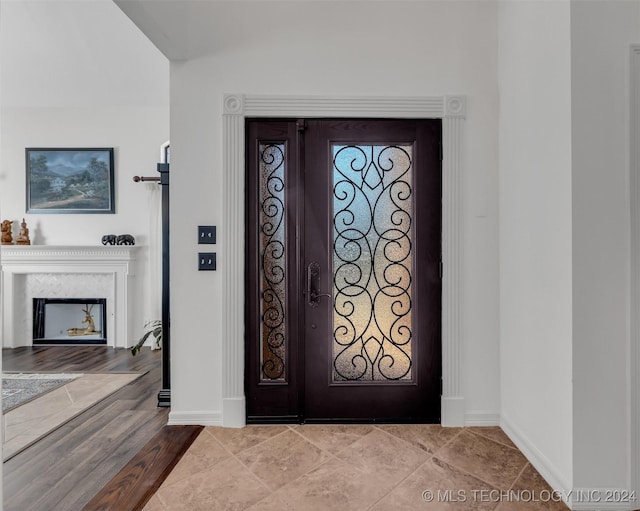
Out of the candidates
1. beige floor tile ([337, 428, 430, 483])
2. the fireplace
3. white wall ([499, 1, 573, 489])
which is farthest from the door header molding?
the fireplace

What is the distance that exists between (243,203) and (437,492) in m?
1.99

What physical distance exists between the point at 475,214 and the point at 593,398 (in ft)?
4.10

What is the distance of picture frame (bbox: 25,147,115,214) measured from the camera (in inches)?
190

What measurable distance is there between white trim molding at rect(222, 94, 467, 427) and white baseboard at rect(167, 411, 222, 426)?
0.10 meters

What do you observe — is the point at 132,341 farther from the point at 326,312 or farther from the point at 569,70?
the point at 569,70

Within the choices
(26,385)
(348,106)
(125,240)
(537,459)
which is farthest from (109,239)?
(537,459)

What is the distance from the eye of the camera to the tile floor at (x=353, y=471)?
5.75 ft

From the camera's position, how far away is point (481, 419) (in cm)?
251

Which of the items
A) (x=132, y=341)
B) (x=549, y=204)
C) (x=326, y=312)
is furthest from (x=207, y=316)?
(x=132, y=341)

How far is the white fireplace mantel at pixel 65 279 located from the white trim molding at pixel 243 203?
2.84 meters

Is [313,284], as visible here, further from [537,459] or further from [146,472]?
[537,459]

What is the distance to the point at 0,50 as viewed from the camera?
398 centimetres

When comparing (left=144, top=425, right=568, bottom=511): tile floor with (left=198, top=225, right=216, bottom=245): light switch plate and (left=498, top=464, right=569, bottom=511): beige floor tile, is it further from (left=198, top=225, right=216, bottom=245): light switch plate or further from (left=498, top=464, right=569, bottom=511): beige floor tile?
(left=198, top=225, right=216, bottom=245): light switch plate

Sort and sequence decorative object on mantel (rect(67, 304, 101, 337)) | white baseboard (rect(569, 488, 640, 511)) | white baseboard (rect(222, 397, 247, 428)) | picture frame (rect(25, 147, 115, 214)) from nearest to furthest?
1. white baseboard (rect(569, 488, 640, 511))
2. white baseboard (rect(222, 397, 247, 428))
3. picture frame (rect(25, 147, 115, 214))
4. decorative object on mantel (rect(67, 304, 101, 337))
